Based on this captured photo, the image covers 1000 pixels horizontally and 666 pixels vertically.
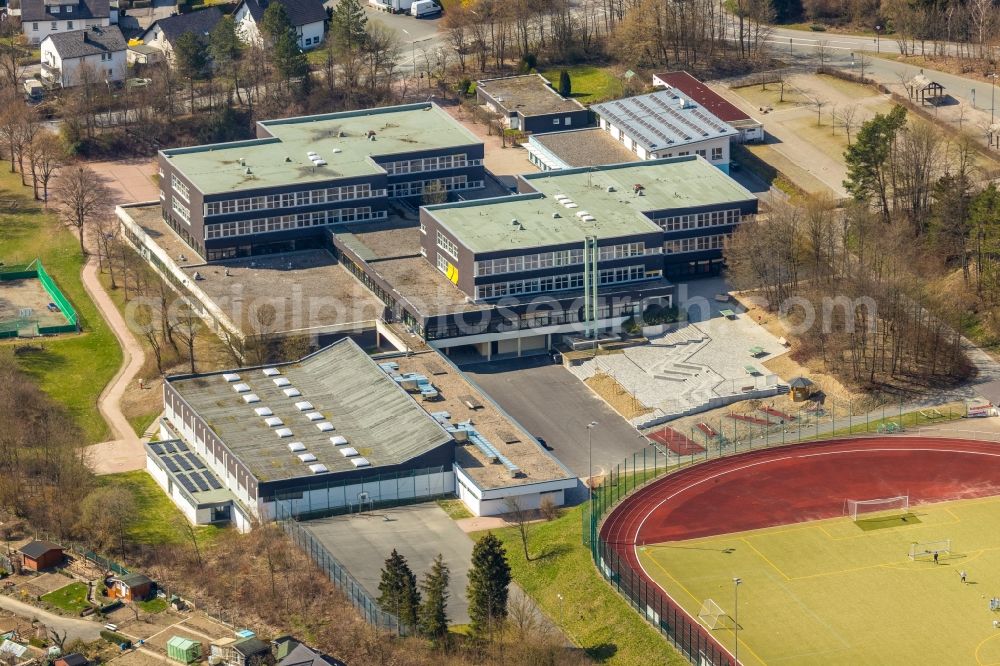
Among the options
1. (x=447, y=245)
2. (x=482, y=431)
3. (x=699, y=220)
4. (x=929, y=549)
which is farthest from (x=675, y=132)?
(x=929, y=549)

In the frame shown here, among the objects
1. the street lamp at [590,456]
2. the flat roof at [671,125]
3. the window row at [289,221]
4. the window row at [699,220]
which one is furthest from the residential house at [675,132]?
the street lamp at [590,456]

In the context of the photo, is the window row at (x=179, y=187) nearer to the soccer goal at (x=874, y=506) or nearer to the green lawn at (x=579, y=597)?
Result: the green lawn at (x=579, y=597)

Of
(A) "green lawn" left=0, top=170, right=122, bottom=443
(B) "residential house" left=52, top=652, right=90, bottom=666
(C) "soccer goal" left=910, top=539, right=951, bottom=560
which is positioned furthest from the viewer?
(A) "green lawn" left=0, top=170, right=122, bottom=443

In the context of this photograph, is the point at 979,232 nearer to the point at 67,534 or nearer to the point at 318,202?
the point at 318,202

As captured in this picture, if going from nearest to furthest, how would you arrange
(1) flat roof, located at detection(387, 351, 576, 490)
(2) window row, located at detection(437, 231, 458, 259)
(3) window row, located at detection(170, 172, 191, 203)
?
(1) flat roof, located at detection(387, 351, 576, 490) < (2) window row, located at detection(437, 231, 458, 259) < (3) window row, located at detection(170, 172, 191, 203)

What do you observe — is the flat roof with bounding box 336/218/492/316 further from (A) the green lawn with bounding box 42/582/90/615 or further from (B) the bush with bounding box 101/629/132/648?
(B) the bush with bounding box 101/629/132/648

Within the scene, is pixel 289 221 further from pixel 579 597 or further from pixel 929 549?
pixel 929 549

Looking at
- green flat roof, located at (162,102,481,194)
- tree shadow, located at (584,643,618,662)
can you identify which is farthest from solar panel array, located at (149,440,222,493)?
green flat roof, located at (162,102,481,194)
